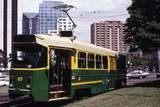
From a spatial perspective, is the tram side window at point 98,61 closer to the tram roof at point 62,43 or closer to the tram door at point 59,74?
the tram roof at point 62,43

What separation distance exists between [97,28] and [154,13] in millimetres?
61881

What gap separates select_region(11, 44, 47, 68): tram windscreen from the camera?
64.5ft

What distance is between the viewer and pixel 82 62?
2355 centimetres

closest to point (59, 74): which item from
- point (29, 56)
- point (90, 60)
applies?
point (29, 56)

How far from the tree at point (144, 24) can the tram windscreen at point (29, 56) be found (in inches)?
384

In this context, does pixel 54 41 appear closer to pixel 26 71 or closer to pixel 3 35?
pixel 26 71

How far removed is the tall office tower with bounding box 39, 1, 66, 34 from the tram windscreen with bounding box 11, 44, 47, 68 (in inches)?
2133

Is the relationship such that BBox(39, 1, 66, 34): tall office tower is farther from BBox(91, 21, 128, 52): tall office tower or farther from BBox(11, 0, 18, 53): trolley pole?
BBox(11, 0, 18, 53): trolley pole

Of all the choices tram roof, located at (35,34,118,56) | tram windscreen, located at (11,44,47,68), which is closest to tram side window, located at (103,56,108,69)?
tram roof, located at (35,34,118,56)

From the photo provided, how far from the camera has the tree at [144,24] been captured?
2792 centimetres

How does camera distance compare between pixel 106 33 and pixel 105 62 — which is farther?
pixel 106 33

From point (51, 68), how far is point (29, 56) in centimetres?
117

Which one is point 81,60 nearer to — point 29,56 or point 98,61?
point 98,61

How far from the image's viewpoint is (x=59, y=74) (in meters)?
21.3
